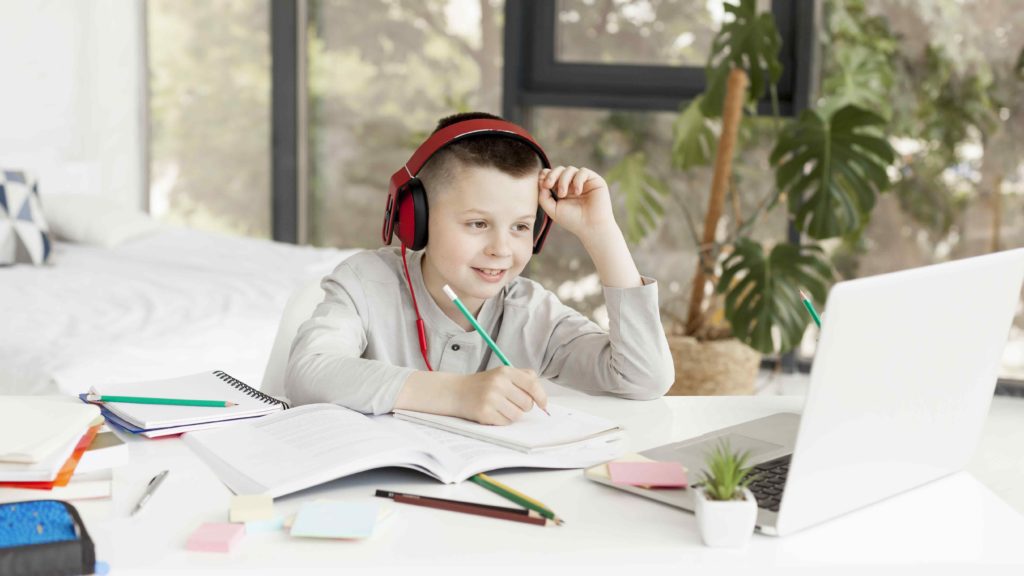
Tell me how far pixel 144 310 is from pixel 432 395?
1.46 meters

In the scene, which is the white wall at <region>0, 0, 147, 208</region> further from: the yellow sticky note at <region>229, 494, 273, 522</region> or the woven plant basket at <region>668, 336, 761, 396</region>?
the yellow sticky note at <region>229, 494, 273, 522</region>

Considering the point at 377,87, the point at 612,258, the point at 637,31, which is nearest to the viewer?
the point at 612,258

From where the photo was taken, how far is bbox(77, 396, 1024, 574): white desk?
2.78 feet

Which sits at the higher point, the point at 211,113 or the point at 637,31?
the point at 637,31

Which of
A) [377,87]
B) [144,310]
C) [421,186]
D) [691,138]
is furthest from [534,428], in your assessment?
[377,87]

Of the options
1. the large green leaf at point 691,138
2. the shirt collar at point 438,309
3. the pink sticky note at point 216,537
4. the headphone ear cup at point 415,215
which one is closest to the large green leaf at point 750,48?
the large green leaf at point 691,138

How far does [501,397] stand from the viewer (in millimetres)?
1159

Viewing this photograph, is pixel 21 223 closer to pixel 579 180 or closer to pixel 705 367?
pixel 705 367

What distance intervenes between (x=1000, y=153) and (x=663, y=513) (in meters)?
2.95

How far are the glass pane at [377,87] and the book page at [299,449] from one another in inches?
116

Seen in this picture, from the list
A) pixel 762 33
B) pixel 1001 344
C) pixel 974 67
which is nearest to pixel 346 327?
pixel 1001 344

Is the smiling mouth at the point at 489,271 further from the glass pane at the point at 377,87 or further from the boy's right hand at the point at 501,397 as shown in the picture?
the glass pane at the point at 377,87

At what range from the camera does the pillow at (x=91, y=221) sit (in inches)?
130

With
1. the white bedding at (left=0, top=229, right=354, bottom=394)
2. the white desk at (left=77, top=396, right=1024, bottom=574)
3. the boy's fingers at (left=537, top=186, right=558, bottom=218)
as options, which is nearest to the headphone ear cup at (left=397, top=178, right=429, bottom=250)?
the boy's fingers at (left=537, top=186, right=558, bottom=218)
